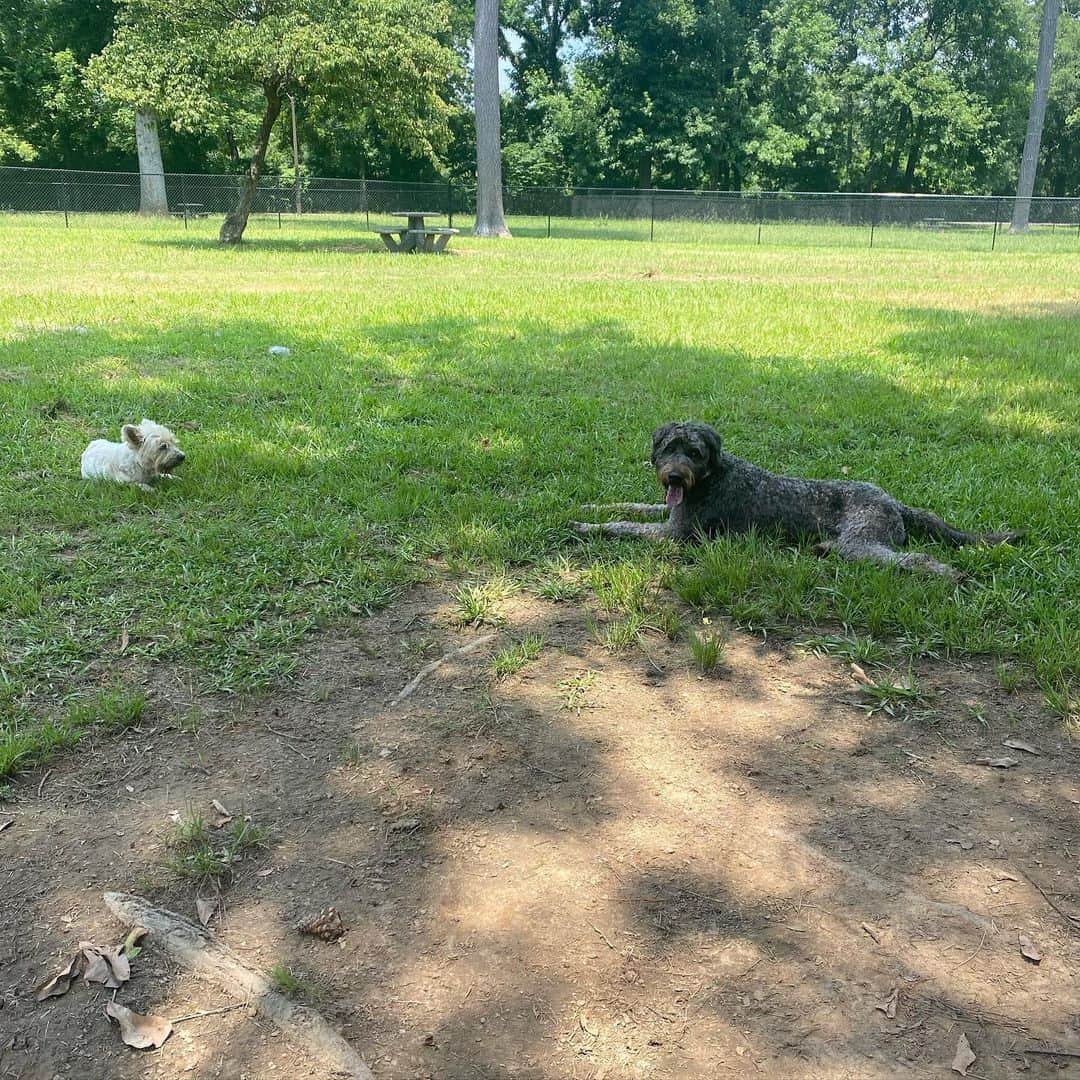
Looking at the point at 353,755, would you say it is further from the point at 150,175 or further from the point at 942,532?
the point at 150,175

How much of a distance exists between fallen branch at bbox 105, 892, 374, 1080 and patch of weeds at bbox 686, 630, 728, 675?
68.6 inches

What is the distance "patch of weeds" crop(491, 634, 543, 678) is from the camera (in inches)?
123

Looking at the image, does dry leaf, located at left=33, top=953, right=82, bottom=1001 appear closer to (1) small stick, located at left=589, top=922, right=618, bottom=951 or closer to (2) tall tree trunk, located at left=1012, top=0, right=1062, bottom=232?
(1) small stick, located at left=589, top=922, right=618, bottom=951

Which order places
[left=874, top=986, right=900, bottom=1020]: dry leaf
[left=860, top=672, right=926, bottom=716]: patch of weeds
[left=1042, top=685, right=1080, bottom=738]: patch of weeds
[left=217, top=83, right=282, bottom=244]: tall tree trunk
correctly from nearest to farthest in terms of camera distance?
1. [left=874, top=986, right=900, bottom=1020]: dry leaf
2. [left=1042, top=685, right=1080, bottom=738]: patch of weeds
3. [left=860, top=672, right=926, bottom=716]: patch of weeds
4. [left=217, top=83, right=282, bottom=244]: tall tree trunk

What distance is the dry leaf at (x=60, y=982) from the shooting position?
1.89 metres

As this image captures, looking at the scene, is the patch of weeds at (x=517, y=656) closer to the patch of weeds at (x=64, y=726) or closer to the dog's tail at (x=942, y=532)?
the patch of weeds at (x=64, y=726)

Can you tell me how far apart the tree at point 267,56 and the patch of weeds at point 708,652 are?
1661 cm

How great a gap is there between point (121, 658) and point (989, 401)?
5.87 metres

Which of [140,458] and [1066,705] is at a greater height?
[140,458]

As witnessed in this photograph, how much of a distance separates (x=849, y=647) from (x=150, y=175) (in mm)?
30946

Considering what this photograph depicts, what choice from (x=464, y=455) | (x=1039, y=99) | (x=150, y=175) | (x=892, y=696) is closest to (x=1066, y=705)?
(x=892, y=696)

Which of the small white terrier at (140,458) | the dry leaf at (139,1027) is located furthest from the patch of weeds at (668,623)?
the small white terrier at (140,458)

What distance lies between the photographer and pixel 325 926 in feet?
6.69

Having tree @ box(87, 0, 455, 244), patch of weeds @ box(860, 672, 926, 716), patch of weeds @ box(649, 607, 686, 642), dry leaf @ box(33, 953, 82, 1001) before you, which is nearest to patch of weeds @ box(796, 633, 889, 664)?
patch of weeds @ box(860, 672, 926, 716)
